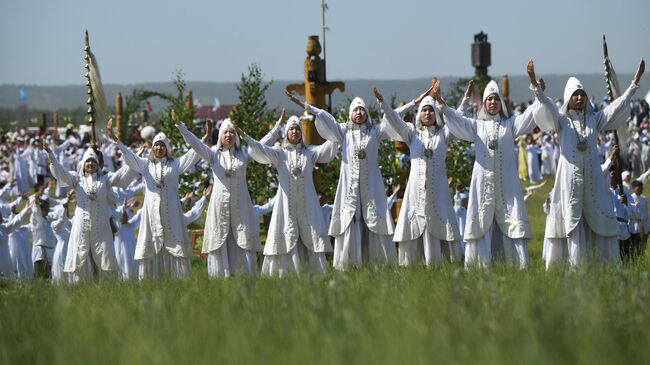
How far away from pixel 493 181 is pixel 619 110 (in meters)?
1.80

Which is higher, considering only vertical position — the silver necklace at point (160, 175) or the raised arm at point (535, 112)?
the raised arm at point (535, 112)

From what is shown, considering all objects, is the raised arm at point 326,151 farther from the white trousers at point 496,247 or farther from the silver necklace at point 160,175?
the white trousers at point 496,247

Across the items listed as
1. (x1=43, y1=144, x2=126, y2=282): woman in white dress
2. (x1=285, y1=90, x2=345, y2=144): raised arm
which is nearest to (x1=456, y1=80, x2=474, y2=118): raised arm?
(x1=285, y1=90, x2=345, y2=144): raised arm

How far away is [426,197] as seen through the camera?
→ 55.1ft

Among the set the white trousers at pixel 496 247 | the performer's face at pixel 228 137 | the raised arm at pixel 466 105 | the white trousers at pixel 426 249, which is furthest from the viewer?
the performer's face at pixel 228 137

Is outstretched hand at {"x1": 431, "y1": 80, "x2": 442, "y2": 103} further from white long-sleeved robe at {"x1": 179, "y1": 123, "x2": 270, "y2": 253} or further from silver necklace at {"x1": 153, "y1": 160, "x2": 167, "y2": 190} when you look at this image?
silver necklace at {"x1": 153, "y1": 160, "x2": 167, "y2": 190}

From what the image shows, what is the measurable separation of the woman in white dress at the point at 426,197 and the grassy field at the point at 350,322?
497 centimetres

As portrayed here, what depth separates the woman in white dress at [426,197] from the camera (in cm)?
1670

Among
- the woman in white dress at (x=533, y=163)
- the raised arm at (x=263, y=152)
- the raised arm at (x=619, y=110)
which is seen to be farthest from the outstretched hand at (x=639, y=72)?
the woman in white dress at (x=533, y=163)

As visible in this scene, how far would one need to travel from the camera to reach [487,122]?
16.0 m

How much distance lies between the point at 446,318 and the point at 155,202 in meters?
9.02

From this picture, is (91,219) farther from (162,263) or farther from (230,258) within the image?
(230,258)

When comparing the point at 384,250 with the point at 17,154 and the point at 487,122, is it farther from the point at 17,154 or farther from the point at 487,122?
the point at 17,154

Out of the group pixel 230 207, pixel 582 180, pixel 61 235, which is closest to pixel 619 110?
pixel 582 180
